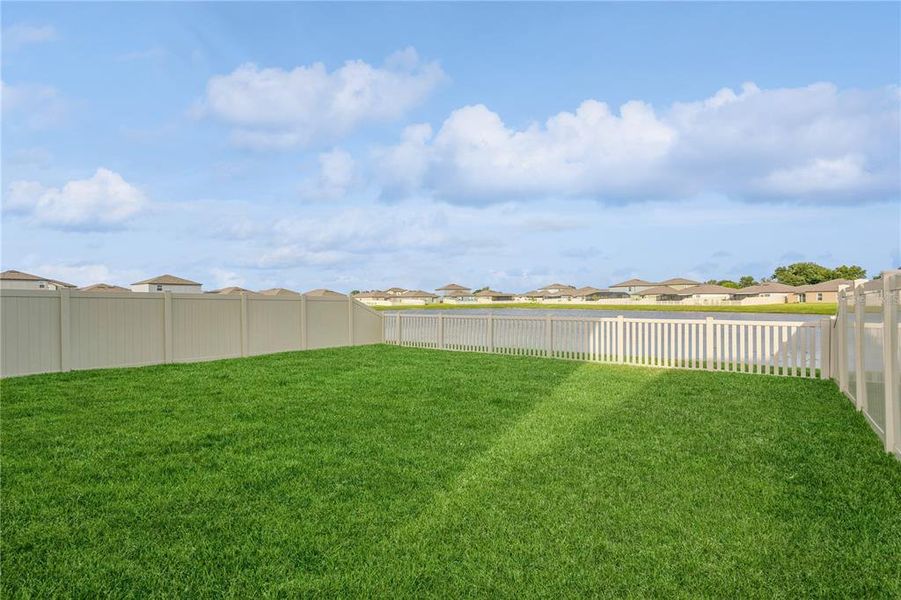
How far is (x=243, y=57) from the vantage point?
11781 mm

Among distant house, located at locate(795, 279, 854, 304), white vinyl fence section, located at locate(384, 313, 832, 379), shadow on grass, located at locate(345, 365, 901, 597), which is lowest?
shadow on grass, located at locate(345, 365, 901, 597)

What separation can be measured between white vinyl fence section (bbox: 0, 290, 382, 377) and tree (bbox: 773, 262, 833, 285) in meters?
60.0

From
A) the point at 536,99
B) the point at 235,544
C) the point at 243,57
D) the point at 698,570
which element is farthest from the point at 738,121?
the point at 235,544

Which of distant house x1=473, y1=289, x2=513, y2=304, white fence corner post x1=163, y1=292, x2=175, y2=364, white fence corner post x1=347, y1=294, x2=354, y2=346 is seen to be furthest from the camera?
distant house x1=473, y1=289, x2=513, y2=304

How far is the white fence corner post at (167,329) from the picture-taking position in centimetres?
1072

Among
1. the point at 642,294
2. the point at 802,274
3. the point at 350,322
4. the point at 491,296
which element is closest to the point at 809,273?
the point at 802,274

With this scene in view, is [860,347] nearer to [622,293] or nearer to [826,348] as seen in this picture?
[826,348]

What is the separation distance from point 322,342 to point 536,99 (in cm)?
875

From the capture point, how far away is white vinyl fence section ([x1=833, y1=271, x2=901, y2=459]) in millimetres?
4086

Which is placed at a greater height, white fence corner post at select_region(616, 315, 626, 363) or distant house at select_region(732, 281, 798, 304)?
distant house at select_region(732, 281, 798, 304)

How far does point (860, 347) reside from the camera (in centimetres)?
567

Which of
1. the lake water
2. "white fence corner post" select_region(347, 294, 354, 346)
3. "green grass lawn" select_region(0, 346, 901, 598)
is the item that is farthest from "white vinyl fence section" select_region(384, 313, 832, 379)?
Answer: "green grass lawn" select_region(0, 346, 901, 598)

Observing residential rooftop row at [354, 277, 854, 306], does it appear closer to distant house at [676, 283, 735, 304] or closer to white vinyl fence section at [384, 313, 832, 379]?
distant house at [676, 283, 735, 304]

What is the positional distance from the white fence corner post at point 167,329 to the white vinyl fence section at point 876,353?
38.1 ft
